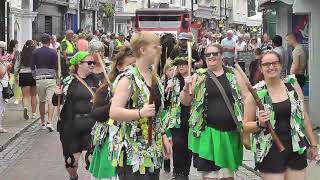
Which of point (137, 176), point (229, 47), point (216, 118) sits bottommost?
point (137, 176)

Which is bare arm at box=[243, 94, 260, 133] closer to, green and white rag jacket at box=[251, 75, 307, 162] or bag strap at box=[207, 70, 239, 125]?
green and white rag jacket at box=[251, 75, 307, 162]

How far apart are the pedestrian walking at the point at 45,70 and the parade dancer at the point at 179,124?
236 inches

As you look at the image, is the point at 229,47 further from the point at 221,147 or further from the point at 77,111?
the point at 221,147

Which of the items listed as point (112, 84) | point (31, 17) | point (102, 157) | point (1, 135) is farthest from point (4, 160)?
point (31, 17)

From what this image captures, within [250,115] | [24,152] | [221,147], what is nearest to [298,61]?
[24,152]

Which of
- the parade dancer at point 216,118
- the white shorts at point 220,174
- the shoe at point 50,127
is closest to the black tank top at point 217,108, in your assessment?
the parade dancer at point 216,118

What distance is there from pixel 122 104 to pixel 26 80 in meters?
11.2

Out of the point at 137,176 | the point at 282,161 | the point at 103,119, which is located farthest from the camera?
the point at 103,119

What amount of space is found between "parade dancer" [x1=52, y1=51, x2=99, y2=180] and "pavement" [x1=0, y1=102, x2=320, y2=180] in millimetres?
1401

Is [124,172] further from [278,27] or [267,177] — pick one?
[278,27]

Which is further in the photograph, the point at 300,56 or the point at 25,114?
the point at 25,114

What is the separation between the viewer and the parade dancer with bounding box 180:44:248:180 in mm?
6660

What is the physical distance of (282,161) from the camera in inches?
230

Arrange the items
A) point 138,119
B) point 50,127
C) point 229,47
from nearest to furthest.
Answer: point 138,119 → point 50,127 → point 229,47
